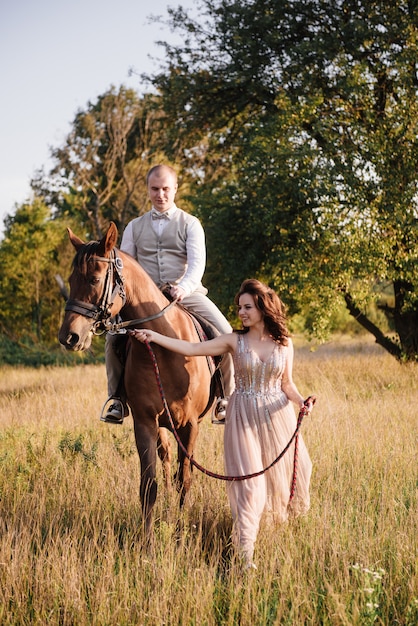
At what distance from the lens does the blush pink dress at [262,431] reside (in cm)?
433

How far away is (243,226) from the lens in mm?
13703

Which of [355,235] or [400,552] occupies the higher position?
[355,235]

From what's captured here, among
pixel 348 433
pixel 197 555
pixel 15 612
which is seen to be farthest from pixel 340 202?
pixel 15 612

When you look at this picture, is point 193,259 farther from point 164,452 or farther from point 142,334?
point 164,452

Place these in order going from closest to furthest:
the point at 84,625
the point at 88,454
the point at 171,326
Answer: the point at 84,625, the point at 171,326, the point at 88,454

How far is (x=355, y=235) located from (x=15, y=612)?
369 inches

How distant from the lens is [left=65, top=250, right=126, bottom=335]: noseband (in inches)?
157

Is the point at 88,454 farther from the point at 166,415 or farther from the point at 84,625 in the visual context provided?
the point at 84,625

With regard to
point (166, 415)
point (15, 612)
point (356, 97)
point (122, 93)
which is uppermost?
point (122, 93)

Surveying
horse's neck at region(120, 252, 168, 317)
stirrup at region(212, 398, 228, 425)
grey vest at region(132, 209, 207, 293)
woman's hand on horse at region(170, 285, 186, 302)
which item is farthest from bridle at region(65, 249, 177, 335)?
stirrup at region(212, 398, 228, 425)

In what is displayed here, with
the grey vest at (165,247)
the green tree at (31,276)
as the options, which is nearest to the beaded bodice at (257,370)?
the grey vest at (165,247)

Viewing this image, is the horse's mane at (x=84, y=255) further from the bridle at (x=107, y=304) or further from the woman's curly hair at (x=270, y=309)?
the woman's curly hair at (x=270, y=309)

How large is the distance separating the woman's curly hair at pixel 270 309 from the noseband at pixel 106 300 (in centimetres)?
82

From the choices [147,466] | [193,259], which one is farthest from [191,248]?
[147,466]
